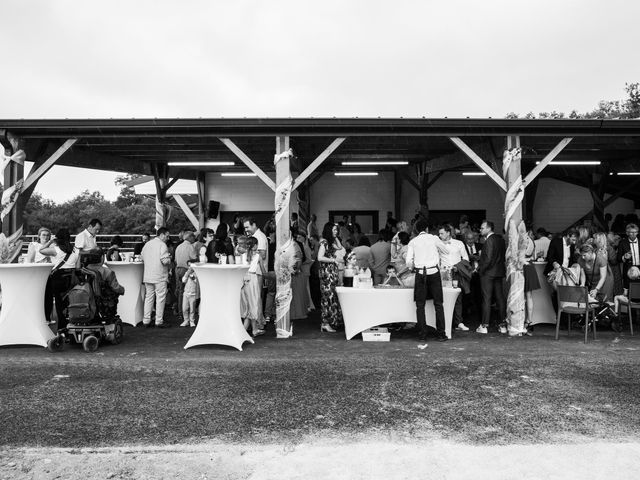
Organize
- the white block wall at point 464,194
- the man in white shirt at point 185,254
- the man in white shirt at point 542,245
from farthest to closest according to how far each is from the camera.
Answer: the white block wall at point 464,194 < the man in white shirt at point 542,245 < the man in white shirt at point 185,254

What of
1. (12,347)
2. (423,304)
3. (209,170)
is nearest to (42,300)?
(12,347)

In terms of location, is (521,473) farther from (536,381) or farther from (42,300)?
(42,300)

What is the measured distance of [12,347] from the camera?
616cm

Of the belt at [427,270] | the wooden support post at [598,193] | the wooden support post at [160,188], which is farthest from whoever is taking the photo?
the wooden support post at [598,193]

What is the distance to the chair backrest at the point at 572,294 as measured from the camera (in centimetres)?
630

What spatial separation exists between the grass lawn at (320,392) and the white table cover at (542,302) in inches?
47.8

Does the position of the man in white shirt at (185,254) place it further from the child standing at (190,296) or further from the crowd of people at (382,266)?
the child standing at (190,296)

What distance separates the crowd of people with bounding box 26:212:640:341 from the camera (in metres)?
6.62

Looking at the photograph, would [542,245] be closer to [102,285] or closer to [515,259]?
[515,259]

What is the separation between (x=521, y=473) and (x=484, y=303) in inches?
181

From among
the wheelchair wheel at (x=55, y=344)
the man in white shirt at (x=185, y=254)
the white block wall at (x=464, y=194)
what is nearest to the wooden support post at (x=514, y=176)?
the man in white shirt at (x=185, y=254)

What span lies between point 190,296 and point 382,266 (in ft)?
10.1

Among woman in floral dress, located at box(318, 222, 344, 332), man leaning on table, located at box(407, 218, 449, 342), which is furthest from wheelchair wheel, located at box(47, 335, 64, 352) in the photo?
man leaning on table, located at box(407, 218, 449, 342)

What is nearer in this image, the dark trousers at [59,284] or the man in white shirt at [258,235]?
the dark trousers at [59,284]
